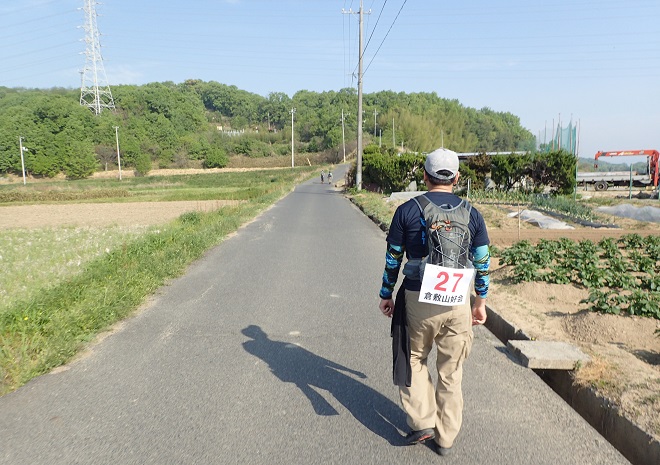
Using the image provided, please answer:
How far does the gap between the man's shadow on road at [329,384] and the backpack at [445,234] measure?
1140 mm

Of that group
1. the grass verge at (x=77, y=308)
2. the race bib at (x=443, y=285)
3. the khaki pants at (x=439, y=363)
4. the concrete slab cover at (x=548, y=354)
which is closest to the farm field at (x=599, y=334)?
the concrete slab cover at (x=548, y=354)

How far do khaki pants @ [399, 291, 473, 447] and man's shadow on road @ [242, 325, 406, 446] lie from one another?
0.90 feet

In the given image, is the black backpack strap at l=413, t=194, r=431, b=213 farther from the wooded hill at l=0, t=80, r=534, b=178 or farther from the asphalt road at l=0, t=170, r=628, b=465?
the wooded hill at l=0, t=80, r=534, b=178

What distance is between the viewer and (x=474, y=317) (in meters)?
3.20

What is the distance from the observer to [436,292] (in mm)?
2848

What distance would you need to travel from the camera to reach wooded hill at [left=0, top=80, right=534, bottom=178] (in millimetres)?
84688

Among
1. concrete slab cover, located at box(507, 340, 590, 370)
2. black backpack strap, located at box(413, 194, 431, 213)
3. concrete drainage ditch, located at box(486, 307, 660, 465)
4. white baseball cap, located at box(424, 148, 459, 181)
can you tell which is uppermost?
white baseball cap, located at box(424, 148, 459, 181)

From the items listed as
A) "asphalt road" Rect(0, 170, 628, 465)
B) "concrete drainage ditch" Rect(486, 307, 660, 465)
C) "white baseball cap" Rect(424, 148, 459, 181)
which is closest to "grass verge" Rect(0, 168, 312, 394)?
"asphalt road" Rect(0, 170, 628, 465)

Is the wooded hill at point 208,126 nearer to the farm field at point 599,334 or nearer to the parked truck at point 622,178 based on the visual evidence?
the parked truck at point 622,178

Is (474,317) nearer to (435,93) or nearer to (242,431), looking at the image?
(242,431)

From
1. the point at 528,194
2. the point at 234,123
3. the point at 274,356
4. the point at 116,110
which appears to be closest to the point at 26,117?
the point at 116,110

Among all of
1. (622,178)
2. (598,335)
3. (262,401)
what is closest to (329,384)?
(262,401)

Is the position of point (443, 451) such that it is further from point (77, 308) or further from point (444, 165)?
point (77, 308)

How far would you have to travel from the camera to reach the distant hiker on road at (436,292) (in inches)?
113
